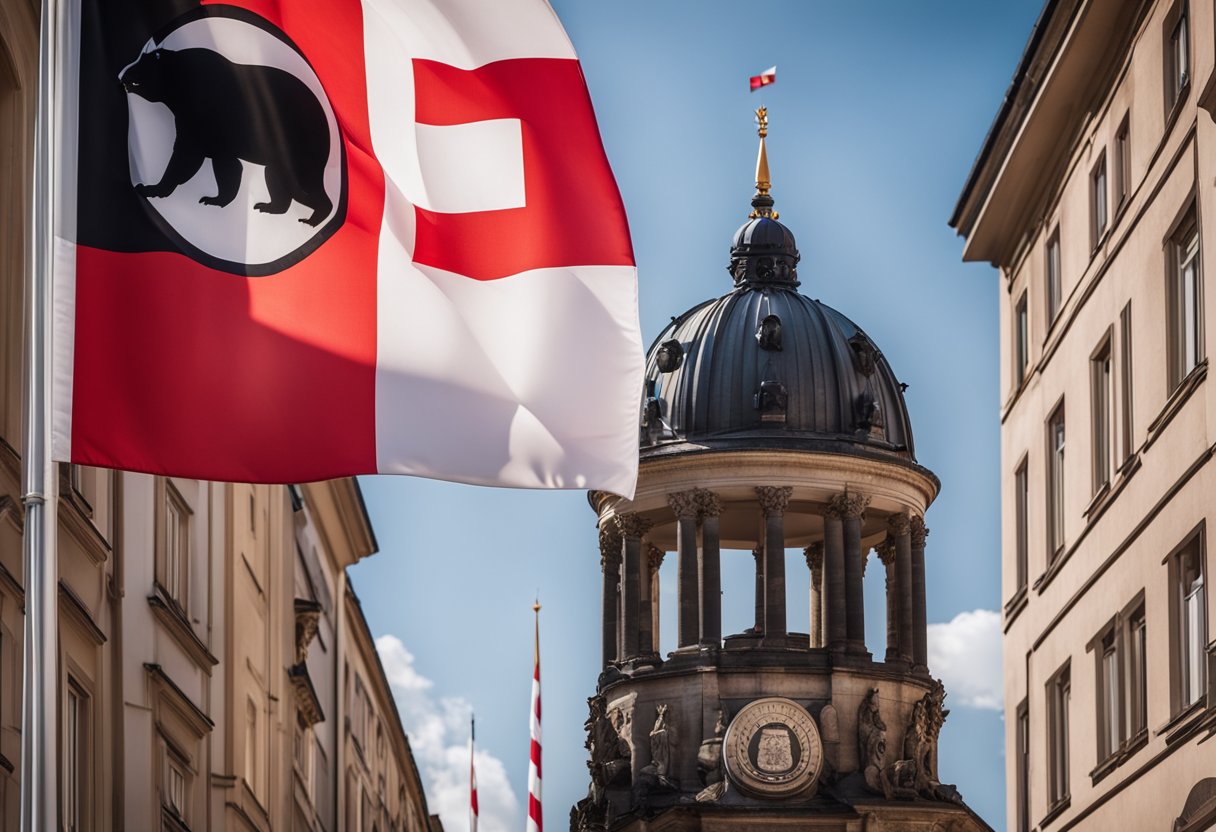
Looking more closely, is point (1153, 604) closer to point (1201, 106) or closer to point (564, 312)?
point (1201, 106)

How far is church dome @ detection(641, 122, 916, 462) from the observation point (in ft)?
284

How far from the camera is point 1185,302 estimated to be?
32.0 m

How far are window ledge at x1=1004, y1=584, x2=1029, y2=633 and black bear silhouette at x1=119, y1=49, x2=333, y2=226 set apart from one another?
27272 mm

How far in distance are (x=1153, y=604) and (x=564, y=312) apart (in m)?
15.7

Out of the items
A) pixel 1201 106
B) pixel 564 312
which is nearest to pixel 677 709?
pixel 1201 106

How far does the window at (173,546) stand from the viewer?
112 ft

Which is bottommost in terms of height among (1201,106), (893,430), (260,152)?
(260,152)

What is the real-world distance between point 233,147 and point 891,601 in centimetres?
7109

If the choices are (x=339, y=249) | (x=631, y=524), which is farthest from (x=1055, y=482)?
(x=631, y=524)

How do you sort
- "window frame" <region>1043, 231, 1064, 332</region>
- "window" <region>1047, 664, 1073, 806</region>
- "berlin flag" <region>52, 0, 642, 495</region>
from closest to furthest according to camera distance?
"berlin flag" <region>52, 0, 642, 495</region> → "window" <region>1047, 664, 1073, 806</region> → "window frame" <region>1043, 231, 1064, 332</region>

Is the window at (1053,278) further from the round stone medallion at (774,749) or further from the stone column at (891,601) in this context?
the stone column at (891,601)

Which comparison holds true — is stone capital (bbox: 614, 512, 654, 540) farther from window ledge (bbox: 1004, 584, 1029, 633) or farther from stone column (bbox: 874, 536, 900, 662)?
window ledge (bbox: 1004, 584, 1029, 633)

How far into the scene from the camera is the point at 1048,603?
41500 mm

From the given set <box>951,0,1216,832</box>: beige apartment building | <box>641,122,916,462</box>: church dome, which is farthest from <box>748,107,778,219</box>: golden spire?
<box>951,0,1216,832</box>: beige apartment building
